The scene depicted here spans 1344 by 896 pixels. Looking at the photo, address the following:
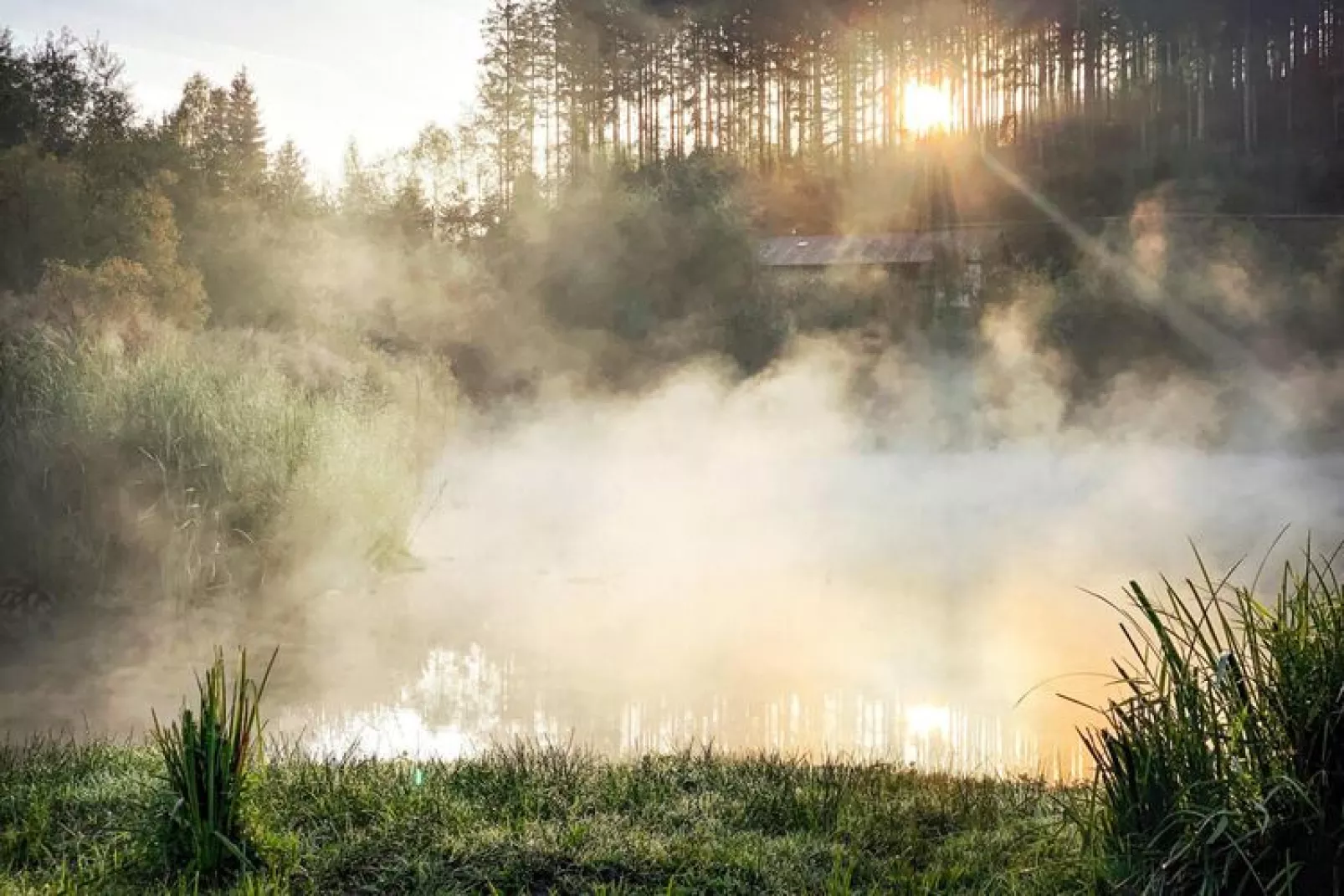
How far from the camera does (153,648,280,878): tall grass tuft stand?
3555mm

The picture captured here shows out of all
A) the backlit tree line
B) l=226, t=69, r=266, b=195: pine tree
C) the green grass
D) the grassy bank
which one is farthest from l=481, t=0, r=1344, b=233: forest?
the grassy bank

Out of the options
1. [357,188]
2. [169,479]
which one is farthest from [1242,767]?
[357,188]

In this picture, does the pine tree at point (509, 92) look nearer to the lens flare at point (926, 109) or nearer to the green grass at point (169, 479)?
the lens flare at point (926, 109)

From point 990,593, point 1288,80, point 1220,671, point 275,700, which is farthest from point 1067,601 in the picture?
point 1288,80

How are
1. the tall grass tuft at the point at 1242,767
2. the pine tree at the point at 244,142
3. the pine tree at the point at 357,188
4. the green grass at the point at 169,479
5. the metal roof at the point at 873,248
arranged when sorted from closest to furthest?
1. the tall grass tuft at the point at 1242,767
2. the green grass at the point at 169,479
3. the pine tree at the point at 244,142
4. the metal roof at the point at 873,248
5. the pine tree at the point at 357,188

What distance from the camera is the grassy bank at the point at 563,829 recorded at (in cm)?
354

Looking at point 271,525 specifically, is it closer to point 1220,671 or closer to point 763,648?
point 763,648

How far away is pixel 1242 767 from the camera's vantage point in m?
2.96

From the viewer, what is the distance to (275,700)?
7.86m

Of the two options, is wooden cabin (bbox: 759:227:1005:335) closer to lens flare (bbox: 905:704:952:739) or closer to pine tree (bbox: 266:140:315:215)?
pine tree (bbox: 266:140:315:215)

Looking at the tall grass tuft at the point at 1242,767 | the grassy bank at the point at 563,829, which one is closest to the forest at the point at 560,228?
the grassy bank at the point at 563,829

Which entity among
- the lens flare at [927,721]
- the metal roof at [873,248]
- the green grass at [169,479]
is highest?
the metal roof at [873,248]

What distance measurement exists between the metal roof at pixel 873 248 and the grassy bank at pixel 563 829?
903 inches

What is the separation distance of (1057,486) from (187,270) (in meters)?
12.9
